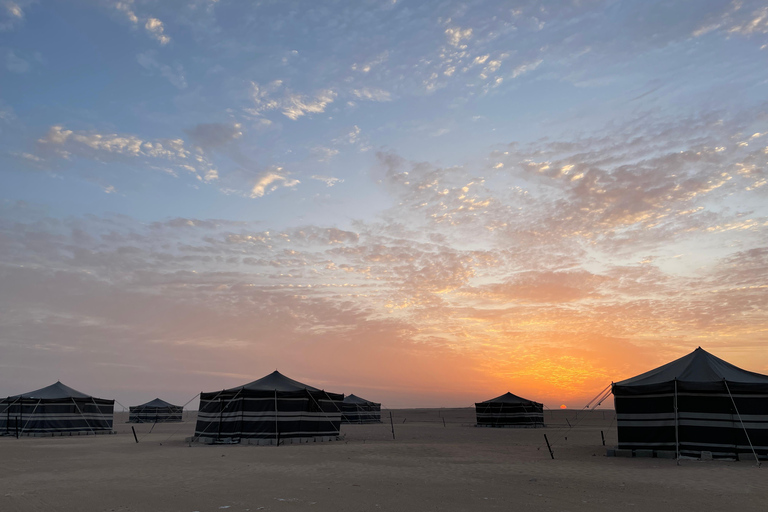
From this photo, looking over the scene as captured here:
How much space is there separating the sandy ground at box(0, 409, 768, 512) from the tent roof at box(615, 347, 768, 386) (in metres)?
3.08

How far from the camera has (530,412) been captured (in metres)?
54.9

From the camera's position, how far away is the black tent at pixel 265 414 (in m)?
29.4

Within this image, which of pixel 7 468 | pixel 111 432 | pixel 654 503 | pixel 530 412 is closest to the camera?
pixel 654 503

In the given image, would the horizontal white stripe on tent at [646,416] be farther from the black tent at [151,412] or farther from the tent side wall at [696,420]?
the black tent at [151,412]

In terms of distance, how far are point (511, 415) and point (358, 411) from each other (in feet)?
61.0

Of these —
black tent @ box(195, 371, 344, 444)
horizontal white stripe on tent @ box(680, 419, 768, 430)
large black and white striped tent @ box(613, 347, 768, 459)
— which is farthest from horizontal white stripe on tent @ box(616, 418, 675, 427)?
black tent @ box(195, 371, 344, 444)

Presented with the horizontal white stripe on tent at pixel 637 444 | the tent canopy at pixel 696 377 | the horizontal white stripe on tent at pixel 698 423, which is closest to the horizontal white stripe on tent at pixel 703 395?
the tent canopy at pixel 696 377

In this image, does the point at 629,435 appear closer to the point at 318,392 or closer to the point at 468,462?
the point at 468,462

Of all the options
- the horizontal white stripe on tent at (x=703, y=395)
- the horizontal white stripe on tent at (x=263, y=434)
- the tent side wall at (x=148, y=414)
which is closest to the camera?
the horizontal white stripe on tent at (x=703, y=395)

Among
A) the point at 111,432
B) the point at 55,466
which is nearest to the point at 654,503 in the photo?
the point at 55,466

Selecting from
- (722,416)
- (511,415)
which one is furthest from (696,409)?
(511,415)

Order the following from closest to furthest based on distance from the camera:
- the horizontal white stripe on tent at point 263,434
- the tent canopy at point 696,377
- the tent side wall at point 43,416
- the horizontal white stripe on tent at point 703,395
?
the horizontal white stripe on tent at point 703,395
the tent canopy at point 696,377
the horizontal white stripe on tent at point 263,434
the tent side wall at point 43,416

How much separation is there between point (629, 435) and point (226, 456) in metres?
16.5

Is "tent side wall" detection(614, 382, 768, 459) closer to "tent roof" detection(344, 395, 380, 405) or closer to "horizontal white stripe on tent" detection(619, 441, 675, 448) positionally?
"horizontal white stripe on tent" detection(619, 441, 675, 448)
